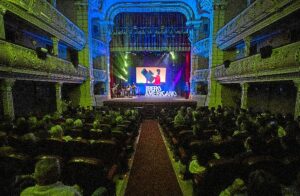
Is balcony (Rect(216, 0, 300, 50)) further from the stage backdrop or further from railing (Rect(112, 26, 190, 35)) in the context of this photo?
the stage backdrop

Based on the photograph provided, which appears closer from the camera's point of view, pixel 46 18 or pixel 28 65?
pixel 28 65

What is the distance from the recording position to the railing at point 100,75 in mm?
20763

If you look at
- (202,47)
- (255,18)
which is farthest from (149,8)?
(255,18)

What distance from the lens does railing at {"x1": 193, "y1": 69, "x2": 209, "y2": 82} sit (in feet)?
67.3

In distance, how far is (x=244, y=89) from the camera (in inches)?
517

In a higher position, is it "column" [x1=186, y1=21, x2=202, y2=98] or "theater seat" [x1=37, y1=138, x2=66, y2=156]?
"column" [x1=186, y1=21, x2=202, y2=98]

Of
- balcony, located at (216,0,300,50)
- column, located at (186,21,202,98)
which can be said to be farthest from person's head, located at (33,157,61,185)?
column, located at (186,21,202,98)

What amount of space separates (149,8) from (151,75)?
9001 millimetres

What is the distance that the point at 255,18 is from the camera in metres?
12.0

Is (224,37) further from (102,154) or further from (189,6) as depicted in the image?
(102,154)

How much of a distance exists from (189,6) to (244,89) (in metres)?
13.7

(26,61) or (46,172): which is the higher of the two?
(26,61)

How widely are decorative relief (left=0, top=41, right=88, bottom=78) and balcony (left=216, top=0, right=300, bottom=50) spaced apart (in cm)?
1183

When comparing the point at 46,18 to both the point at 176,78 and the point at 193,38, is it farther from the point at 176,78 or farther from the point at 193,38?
the point at 176,78
